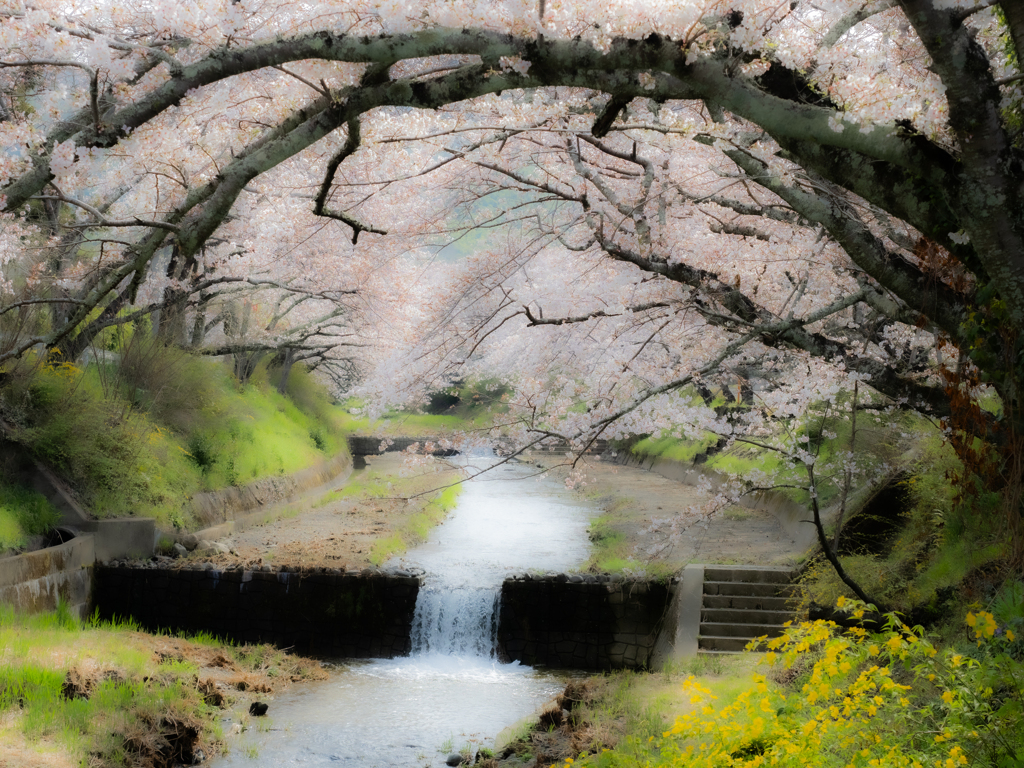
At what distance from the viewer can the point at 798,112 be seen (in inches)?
165

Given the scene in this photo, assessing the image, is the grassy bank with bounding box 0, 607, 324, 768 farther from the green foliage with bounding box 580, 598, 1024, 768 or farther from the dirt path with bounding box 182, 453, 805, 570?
the green foliage with bounding box 580, 598, 1024, 768

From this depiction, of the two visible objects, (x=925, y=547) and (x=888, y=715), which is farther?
(x=925, y=547)

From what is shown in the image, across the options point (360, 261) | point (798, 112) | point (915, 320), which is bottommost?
point (915, 320)

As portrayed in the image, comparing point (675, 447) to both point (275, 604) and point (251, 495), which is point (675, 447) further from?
point (275, 604)

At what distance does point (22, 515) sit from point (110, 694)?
5.08 m

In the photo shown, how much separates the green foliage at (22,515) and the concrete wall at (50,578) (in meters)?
0.50

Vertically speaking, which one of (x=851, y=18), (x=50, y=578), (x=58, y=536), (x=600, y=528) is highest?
(x=851, y=18)

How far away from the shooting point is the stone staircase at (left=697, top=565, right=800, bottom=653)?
32.7ft

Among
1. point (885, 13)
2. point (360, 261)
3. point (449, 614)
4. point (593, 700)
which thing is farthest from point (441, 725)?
point (360, 261)

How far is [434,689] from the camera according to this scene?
10469 mm

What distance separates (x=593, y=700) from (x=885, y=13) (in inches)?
295

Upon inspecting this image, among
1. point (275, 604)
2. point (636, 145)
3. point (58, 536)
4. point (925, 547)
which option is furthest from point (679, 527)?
point (58, 536)

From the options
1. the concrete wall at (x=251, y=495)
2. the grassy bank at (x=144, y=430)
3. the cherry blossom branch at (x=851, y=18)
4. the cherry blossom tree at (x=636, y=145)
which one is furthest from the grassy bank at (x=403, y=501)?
the cherry blossom branch at (x=851, y=18)

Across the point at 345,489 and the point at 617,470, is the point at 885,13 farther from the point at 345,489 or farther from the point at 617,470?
the point at 617,470
